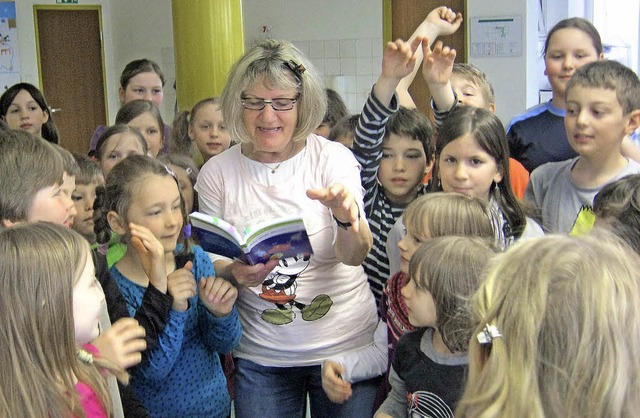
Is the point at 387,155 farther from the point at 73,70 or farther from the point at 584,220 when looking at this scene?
the point at 73,70

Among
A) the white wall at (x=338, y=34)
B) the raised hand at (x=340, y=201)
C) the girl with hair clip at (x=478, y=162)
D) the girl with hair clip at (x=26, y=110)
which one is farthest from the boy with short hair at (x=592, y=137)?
the white wall at (x=338, y=34)

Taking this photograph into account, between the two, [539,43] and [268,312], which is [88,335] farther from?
[539,43]

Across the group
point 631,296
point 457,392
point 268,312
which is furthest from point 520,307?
point 268,312

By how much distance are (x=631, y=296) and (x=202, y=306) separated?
1.41 meters

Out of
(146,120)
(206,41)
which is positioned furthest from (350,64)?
(146,120)

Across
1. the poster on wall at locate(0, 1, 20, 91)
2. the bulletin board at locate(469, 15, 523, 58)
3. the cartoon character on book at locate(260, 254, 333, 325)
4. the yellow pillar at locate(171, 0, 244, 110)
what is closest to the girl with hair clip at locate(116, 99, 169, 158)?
the yellow pillar at locate(171, 0, 244, 110)

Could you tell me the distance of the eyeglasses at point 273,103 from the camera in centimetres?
210

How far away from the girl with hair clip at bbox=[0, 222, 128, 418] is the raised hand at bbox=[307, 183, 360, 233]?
0.60m

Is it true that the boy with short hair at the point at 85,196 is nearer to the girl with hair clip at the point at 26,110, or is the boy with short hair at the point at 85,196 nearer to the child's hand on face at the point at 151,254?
the child's hand on face at the point at 151,254

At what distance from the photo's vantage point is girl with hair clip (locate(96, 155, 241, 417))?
2.04 m

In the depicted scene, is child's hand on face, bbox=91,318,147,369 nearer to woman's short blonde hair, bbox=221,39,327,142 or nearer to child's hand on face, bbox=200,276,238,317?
child's hand on face, bbox=200,276,238,317

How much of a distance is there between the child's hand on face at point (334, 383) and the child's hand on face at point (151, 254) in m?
0.52

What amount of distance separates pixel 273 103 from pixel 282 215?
1.09 feet

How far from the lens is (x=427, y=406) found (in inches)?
68.1
